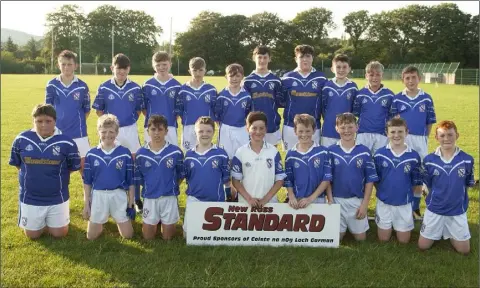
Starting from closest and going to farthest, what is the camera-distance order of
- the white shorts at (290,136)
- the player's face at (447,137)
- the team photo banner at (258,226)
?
1. the player's face at (447,137)
2. the team photo banner at (258,226)
3. the white shorts at (290,136)

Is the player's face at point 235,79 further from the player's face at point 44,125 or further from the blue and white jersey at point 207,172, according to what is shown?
the player's face at point 44,125

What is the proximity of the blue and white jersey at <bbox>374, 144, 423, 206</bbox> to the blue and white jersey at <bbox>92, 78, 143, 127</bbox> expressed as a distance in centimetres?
308

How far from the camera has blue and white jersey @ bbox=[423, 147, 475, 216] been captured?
4.43 metres

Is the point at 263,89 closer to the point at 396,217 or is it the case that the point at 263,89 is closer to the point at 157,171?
the point at 157,171

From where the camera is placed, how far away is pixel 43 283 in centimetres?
366

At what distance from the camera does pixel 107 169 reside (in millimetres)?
4641

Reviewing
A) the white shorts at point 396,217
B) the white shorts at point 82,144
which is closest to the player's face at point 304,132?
the white shorts at point 396,217

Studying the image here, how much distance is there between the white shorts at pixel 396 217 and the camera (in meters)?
4.71

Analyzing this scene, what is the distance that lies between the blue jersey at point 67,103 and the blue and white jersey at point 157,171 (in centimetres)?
152

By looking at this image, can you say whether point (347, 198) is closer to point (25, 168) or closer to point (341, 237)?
point (341, 237)

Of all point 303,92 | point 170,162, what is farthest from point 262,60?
point 170,162

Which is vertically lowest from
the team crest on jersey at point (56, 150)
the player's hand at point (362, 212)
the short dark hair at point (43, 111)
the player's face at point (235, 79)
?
the player's hand at point (362, 212)

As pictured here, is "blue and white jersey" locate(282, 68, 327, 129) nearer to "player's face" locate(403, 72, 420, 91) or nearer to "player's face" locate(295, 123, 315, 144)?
"player's face" locate(403, 72, 420, 91)

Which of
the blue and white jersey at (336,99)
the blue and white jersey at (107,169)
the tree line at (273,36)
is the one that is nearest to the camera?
the blue and white jersey at (107,169)
